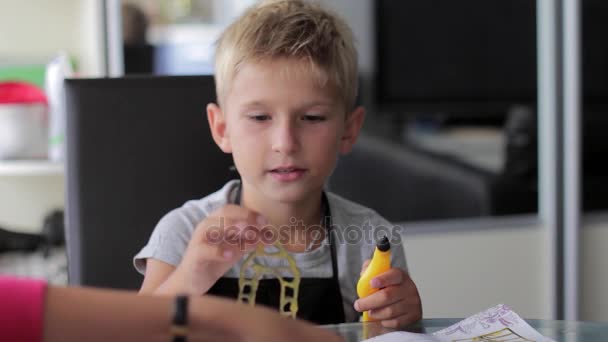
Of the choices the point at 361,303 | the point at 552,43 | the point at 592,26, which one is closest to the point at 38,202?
the point at 361,303

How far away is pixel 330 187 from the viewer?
1251 millimetres

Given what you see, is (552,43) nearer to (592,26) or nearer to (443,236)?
(592,26)

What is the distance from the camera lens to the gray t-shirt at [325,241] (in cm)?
108

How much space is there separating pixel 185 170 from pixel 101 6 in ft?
2.42

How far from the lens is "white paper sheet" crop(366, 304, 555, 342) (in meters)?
0.89

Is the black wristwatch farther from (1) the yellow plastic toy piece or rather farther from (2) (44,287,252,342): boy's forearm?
(1) the yellow plastic toy piece

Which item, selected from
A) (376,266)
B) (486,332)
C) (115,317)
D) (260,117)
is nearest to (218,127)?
(260,117)

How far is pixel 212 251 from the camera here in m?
0.96

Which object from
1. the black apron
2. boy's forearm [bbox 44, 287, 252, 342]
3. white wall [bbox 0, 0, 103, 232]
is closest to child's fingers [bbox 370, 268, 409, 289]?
the black apron

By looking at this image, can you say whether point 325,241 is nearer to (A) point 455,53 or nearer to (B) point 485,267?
(B) point 485,267

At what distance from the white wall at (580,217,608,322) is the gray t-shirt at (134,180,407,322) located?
4.21 ft

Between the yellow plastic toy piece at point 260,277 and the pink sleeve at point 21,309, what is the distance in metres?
0.60

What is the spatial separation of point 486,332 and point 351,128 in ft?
1.26

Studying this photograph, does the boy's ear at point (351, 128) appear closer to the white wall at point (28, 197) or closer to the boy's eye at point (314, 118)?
the boy's eye at point (314, 118)
